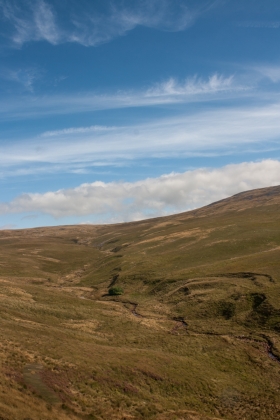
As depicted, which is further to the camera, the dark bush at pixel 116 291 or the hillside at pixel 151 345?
the dark bush at pixel 116 291

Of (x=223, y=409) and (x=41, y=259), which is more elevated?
(x=41, y=259)

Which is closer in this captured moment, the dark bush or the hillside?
the hillside

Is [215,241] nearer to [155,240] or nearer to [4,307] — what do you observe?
[155,240]

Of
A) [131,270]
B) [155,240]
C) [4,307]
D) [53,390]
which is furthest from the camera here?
[155,240]

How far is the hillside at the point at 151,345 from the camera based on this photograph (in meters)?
28.9

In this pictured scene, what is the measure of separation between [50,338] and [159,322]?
71.5ft

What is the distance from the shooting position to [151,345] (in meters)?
46.1

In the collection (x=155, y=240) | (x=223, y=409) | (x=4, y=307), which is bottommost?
(x=223, y=409)

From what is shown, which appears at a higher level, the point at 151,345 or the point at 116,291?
the point at 116,291

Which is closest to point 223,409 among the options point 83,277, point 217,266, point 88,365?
point 88,365

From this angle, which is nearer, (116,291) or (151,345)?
(151,345)

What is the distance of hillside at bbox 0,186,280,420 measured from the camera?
94.8 ft

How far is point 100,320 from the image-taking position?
189 ft

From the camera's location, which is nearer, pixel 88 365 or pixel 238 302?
pixel 88 365
